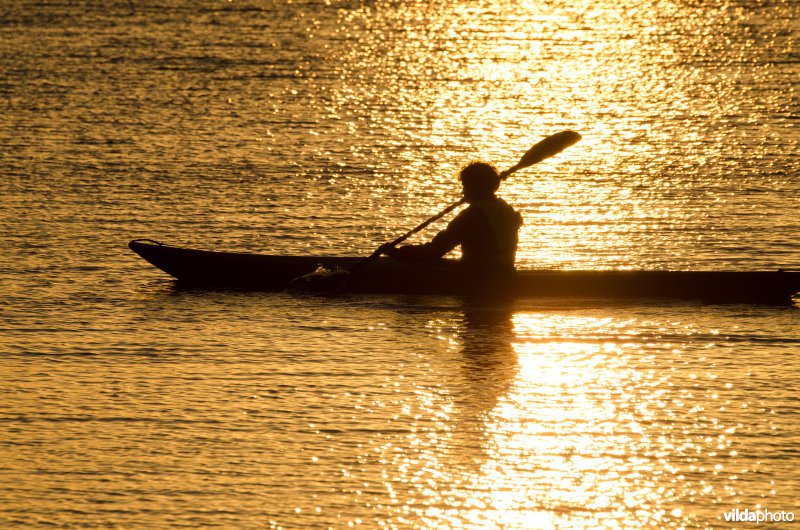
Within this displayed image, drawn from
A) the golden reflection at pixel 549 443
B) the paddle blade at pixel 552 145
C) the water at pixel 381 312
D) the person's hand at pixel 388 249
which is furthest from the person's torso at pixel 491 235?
the paddle blade at pixel 552 145

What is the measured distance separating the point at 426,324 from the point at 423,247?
1.02 metres

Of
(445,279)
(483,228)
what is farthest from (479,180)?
(445,279)

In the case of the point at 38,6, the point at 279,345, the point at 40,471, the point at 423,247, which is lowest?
the point at 40,471

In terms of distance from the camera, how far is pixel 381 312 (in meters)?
13.3

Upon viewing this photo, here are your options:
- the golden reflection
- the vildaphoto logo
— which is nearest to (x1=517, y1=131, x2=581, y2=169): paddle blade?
the golden reflection

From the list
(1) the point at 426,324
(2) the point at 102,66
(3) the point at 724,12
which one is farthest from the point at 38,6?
(1) the point at 426,324

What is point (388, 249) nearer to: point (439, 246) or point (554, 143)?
point (439, 246)

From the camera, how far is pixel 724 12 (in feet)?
127

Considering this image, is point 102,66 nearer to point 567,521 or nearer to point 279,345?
point 279,345

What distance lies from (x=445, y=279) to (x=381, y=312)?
0.75 meters

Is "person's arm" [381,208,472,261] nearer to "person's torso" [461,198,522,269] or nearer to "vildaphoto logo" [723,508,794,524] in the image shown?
"person's torso" [461,198,522,269]

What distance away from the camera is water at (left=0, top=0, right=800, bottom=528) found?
8.92 m

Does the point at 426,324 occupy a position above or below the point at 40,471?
above

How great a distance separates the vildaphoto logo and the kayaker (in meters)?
5.24
